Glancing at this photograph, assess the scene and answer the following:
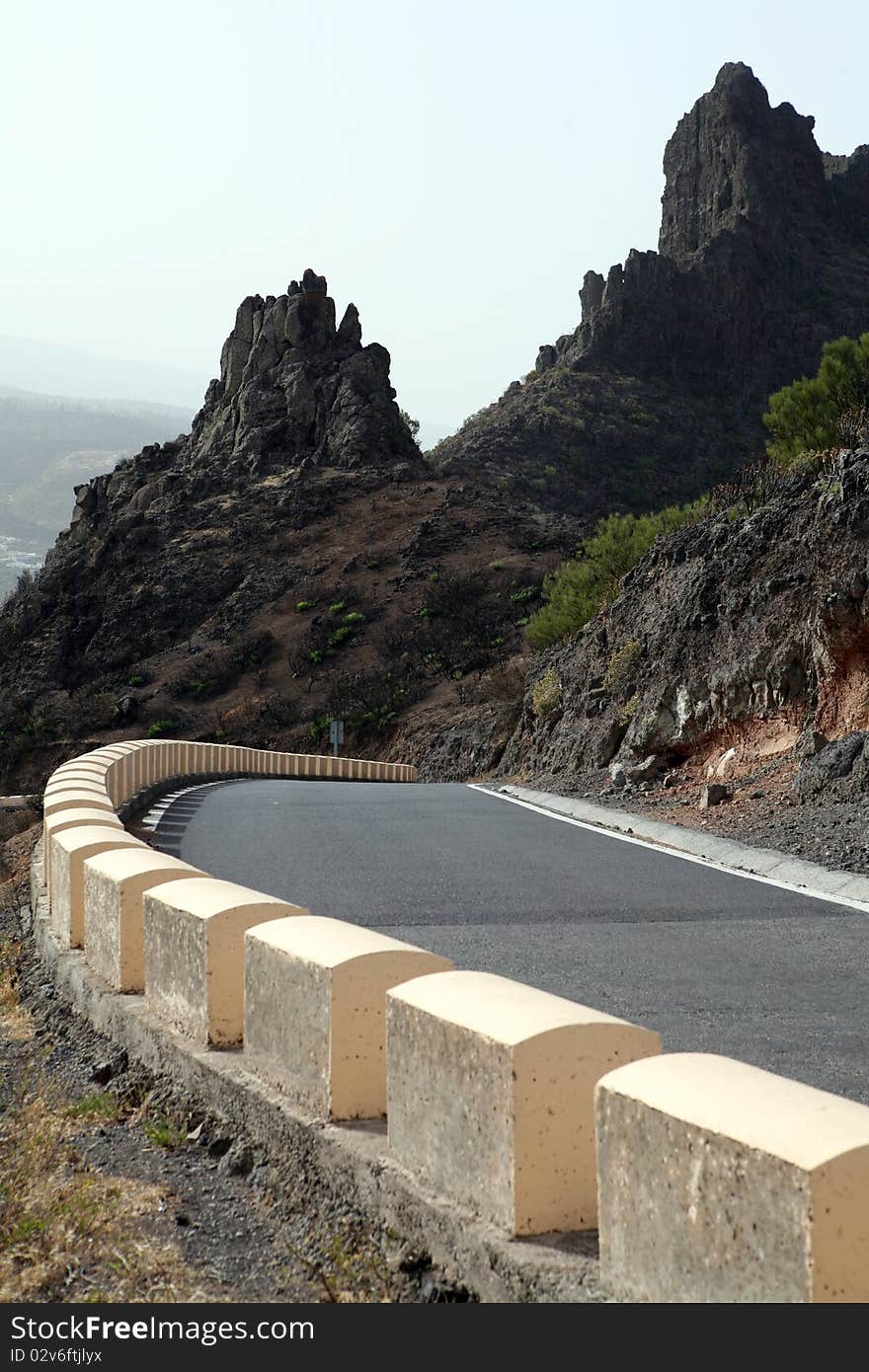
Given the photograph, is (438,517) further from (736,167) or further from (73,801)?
(73,801)

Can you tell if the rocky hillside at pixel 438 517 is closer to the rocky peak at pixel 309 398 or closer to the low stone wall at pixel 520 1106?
the rocky peak at pixel 309 398

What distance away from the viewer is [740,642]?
23.7m

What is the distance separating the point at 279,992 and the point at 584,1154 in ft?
5.83

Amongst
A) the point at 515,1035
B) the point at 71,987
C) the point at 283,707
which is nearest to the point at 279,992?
the point at 515,1035

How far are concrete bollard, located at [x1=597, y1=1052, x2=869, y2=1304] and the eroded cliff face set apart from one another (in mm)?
16514

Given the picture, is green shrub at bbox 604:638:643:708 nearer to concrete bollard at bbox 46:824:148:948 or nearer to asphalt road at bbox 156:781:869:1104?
asphalt road at bbox 156:781:869:1104

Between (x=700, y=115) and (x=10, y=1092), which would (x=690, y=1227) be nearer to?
(x=10, y=1092)

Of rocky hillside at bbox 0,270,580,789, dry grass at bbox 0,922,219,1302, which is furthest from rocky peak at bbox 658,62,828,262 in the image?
dry grass at bbox 0,922,219,1302

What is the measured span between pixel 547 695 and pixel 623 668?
5444 millimetres

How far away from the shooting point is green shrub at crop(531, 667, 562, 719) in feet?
110

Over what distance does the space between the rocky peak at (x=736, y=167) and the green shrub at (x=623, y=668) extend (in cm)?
9460

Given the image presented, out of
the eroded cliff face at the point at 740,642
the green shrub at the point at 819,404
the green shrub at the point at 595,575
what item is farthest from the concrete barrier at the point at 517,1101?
the green shrub at the point at 595,575

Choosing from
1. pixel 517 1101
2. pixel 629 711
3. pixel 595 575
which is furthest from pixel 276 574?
pixel 517 1101

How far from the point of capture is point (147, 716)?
217ft
